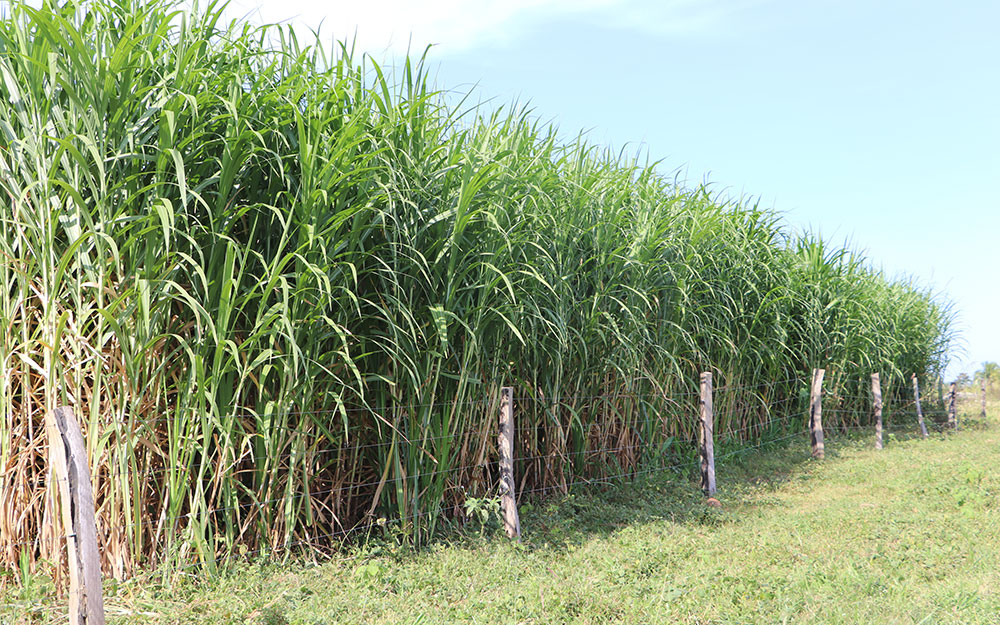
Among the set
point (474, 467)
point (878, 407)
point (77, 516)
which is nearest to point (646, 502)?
point (474, 467)

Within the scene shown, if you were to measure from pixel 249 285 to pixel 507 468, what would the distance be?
1.89 m

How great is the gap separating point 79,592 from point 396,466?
183 cm

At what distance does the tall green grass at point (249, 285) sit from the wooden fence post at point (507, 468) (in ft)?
0.53

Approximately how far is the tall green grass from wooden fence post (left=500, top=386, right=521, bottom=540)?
16 centimetres

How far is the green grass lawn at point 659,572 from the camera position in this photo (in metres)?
3.33

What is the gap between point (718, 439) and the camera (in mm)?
7660

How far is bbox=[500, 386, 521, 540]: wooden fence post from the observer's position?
4434 mm

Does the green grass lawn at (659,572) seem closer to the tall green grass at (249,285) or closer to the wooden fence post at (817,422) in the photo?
the tall green grass at (249,285)

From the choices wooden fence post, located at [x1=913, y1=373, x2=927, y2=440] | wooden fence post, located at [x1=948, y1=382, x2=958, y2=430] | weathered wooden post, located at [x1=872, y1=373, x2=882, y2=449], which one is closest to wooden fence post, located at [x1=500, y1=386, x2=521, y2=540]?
weathered wooden post, located at [x1=872, y1=373, x2=882, y2=449]

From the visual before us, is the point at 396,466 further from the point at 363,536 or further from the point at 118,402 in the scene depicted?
the point at 118,402

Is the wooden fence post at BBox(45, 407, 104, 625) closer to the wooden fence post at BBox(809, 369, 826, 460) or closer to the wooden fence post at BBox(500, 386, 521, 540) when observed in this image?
the wooden fence post at BBox(500, 386, 521, 540)

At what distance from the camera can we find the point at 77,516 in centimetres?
238

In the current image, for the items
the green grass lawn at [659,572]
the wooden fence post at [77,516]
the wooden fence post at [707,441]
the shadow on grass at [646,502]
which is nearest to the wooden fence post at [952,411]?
the shadow on grass at [646,502]

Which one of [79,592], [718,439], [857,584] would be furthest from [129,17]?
[718,439]
